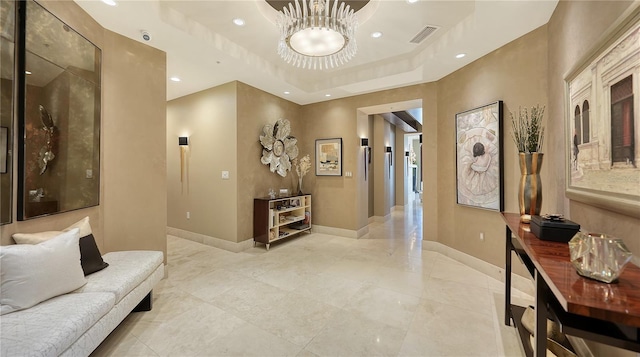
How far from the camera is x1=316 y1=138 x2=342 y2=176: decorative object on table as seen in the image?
5.40 metres

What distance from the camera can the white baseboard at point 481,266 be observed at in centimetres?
281

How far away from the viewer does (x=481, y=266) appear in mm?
3402

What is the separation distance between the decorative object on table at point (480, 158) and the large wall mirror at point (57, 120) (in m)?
4.72

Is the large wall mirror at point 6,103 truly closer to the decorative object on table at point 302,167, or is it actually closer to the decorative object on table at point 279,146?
the decorative object on table at point 279,146

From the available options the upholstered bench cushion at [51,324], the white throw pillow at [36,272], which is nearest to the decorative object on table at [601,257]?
the upholstered bench cushion at [51,324]

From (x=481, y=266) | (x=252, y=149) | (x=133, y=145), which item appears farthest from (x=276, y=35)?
(x=481, y=266)

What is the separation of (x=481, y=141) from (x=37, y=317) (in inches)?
182

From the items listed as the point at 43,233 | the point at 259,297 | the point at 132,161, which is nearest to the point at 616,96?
the point at 259,297

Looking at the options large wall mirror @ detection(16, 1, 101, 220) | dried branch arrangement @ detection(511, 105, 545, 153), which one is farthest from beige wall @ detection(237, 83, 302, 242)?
dried branch arrangement @ detection(511, 105, 545, 153)

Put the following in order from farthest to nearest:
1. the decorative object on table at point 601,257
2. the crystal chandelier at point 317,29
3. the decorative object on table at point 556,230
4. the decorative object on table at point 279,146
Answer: the decorative object on table at point 279,146
the crystal chandelier at point 317,29
the decorative object on table at point 556,230
the decorative object on table at point 601,257

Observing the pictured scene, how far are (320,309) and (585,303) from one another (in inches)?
84.2

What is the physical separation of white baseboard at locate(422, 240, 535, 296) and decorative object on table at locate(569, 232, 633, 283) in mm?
1791

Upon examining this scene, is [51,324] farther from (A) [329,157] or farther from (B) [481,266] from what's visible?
(A) [329,157]

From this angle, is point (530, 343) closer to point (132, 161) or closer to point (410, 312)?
point (410, 312)
